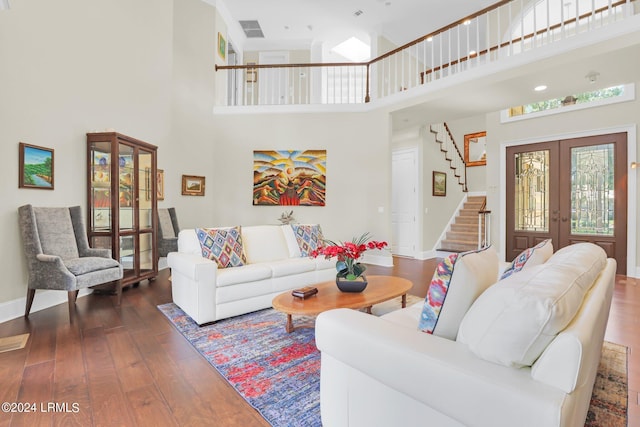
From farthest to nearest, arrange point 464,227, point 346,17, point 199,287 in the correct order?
1. point 464,227
2. point 346,17
3. point 199,287

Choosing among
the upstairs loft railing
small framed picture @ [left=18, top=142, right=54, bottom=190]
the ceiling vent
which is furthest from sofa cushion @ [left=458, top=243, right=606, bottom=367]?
the ceiling vent

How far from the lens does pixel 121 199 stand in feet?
13.1

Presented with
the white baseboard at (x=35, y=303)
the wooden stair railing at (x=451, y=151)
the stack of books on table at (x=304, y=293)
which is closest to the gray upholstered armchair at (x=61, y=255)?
the white baseboard at (x=35, y=303)

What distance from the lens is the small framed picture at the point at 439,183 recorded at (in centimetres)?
731

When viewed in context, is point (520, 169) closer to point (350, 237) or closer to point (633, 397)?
point (350, 237)

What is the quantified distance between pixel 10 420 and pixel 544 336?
8.07 ft

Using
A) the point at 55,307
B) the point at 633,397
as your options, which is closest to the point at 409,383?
the point at 633,397

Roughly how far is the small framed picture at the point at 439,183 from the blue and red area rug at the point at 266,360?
5396mm

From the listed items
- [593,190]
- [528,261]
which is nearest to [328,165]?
[593,190]

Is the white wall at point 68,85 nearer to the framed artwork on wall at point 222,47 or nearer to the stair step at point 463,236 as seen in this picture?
the framed artwork on wall at point 222,47

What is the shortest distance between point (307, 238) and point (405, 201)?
12.3 ft

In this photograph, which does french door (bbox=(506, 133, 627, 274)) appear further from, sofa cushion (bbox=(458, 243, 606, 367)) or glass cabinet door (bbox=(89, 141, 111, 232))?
glass cabinet door (bbox=(89, 141, 111, 232))

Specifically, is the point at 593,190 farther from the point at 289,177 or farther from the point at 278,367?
the point at 278,367

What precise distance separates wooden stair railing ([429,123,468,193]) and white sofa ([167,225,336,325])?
16.0ft
